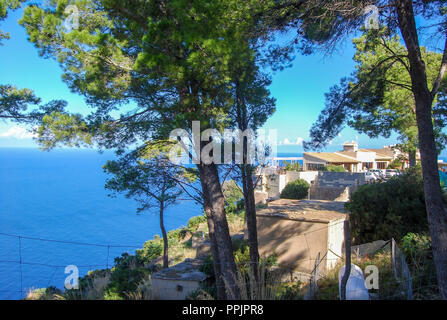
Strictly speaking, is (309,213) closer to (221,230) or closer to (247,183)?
(247,183)

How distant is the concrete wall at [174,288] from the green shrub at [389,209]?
5220 mm

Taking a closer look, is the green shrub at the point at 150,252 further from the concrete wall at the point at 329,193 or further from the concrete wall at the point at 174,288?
the concrete wall at the point at 329,193

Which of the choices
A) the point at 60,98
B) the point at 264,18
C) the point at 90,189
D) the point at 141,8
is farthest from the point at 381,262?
the point at 90,189

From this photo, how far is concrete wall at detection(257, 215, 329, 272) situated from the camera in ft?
27.6

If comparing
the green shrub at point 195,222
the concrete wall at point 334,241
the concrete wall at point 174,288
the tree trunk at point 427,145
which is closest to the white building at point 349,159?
the green shrub at point 195,222

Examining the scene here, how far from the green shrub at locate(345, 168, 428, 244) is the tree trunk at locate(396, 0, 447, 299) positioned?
3421mm

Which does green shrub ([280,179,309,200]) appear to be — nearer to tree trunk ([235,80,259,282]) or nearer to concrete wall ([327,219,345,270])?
concrete wall ([327,219,345,270])

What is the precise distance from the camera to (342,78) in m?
6.17

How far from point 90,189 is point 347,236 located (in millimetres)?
85282

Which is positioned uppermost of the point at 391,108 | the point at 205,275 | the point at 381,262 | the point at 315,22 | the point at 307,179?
the point at 391,108

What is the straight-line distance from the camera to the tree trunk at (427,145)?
4637 millimetres
